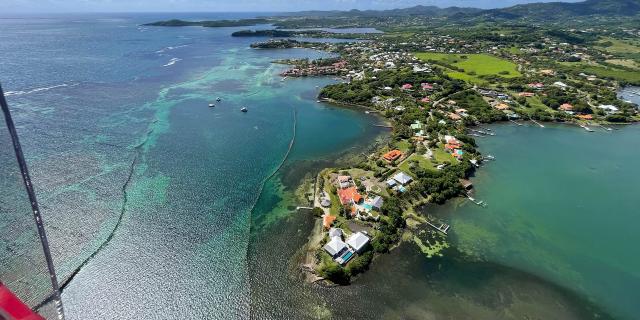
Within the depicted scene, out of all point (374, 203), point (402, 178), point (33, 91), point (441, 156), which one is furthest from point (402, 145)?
point (33, 91)

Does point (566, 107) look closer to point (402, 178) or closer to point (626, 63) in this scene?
point (402, 178)

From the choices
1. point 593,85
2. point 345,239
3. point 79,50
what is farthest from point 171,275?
point 79,50

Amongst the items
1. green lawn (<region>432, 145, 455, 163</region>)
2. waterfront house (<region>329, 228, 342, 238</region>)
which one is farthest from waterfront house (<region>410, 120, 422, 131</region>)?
waterfront house (<region>329, 228, 342, 238</region>)

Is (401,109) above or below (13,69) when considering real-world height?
below

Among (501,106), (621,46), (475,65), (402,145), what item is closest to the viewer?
(402,145)

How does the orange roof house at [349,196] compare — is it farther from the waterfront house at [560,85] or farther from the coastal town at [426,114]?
the waterfront house at [560,85]

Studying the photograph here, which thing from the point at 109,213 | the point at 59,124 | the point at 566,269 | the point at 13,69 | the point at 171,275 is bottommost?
the point at 566,269

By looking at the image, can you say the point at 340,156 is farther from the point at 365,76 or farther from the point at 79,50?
the point at 79,50
